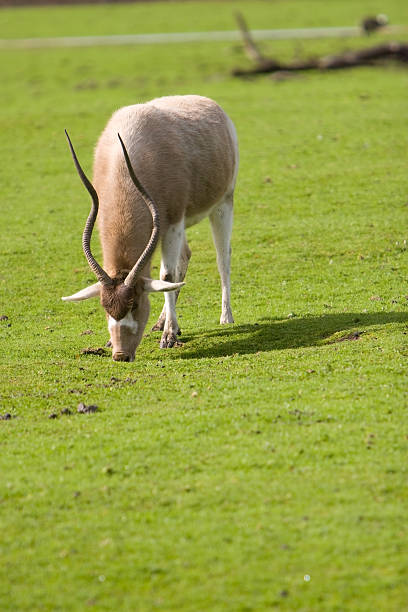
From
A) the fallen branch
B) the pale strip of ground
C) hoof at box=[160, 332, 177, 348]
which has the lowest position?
the pale strip of ground

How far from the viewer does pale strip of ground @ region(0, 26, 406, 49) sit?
112 feet

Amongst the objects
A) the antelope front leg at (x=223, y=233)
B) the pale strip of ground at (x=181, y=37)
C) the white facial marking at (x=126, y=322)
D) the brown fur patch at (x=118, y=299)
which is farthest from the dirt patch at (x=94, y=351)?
the pale strip of ground at (x=181, y=37)

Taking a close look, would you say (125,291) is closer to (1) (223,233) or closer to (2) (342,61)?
(1) (223,233)

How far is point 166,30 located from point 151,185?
30.3 metres

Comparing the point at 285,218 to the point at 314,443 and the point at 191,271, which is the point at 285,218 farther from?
the point at 314,443

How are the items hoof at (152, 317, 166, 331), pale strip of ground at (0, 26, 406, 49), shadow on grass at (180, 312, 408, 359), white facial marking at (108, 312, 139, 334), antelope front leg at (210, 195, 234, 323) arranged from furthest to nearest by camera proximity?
pale strip of ground at (0, 26, 406, 49) < antelope front leg at (210, 195, 234, 323) < hoof at (152, 317, 166, 331) < shadow on grass at (180, 312, 408, 359) < white facial marking at (108, 312, 139, 334)

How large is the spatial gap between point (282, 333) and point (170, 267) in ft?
4.58

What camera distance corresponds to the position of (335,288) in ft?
38.1

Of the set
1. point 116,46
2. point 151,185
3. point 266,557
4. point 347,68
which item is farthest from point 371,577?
point 116,46

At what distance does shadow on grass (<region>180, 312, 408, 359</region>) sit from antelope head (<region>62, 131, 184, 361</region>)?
728 millimetres

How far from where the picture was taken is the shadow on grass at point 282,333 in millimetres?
9609

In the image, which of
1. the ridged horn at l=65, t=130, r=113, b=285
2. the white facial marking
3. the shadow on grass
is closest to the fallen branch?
the shadow on grass

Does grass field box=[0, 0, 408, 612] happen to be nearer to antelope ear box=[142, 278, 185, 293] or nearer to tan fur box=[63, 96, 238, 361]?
tan fur box=[63, 96, 238, 361]

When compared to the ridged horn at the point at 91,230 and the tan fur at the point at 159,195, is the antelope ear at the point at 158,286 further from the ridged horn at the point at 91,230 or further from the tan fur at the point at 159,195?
the ridged horn at the point at 91,230
